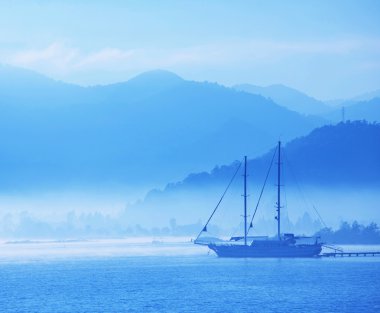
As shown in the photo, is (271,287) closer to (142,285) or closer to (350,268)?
(142,285)

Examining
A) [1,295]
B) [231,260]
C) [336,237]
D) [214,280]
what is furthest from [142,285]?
[336,237]

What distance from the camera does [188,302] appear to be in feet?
232

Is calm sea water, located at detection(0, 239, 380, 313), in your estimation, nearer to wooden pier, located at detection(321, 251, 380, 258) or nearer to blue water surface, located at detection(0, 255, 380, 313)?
blue water surface, located at detection(0, 255, 380, 313)

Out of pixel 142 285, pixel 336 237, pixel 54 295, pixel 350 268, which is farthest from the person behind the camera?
pixel 336 237

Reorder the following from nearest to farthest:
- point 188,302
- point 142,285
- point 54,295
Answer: point 188,302, point 54,295, point 142,285

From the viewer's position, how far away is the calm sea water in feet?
224

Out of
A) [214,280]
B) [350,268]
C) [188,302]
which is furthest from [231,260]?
[188,302]

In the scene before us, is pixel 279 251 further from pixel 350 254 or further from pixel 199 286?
pixel 199 286

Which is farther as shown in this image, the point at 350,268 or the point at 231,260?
the point at 231,260

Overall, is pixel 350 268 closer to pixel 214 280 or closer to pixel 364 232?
pixel 214 280

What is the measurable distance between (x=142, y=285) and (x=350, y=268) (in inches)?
985

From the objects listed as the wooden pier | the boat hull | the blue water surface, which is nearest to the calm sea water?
the blue water surface

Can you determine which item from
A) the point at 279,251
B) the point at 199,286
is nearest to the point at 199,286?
the point at 199,286

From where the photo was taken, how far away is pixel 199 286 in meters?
82.5
